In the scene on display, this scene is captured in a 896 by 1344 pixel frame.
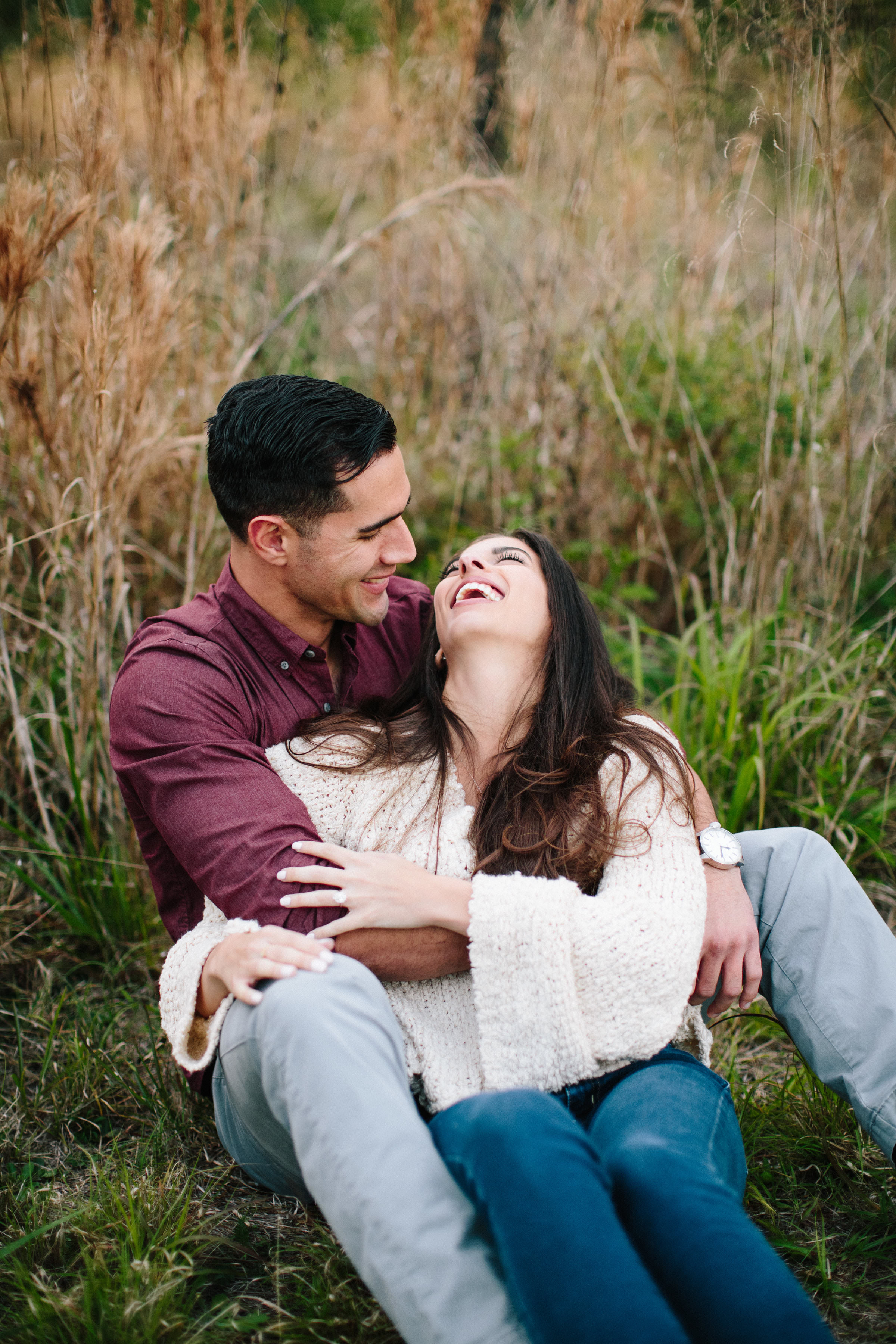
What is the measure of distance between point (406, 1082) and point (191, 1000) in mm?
408

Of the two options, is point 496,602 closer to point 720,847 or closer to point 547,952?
point 720,847

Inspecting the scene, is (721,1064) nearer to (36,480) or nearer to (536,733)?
(536,733)

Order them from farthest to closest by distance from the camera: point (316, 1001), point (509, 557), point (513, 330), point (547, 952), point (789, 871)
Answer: point (513, 330) < point (509, 557) < point (789, 871) < point (547, 952) < point (316, 1001)

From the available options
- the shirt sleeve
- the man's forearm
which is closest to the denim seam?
the man's forearm

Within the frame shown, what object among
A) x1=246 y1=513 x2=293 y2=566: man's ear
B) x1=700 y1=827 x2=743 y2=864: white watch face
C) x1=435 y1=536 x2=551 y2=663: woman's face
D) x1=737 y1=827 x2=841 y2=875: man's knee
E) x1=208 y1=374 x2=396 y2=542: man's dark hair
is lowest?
x1=737 y1=827 x2=841 y2=875: man's knee

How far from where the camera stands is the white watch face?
5.97ft

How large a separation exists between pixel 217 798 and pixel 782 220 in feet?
6.55

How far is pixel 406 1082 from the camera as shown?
147 centimetres

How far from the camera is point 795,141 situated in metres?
3.32

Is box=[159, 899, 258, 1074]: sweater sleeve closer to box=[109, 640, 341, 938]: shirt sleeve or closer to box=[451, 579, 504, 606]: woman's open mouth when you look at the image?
box=[109, 640, 341, 938]: shirt sleeve

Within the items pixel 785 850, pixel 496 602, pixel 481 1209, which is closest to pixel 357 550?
pixel 496 602

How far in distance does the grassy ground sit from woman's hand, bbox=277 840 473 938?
56 centimetres

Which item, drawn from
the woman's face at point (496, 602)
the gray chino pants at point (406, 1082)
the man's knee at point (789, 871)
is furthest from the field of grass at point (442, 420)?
the woman's face at point (496, 602)

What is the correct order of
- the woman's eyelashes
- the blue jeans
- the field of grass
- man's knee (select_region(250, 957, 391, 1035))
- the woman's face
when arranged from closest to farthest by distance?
the blue jeans < man's knee (select_region(250, 957, 391, 1035)) < the field of grass < the woman's face < the woman's eyelashes
